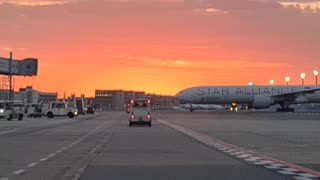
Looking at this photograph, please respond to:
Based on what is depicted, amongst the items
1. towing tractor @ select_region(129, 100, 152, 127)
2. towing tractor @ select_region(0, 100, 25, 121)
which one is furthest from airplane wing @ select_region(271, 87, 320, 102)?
towing tractor @ select_region(129, 100, 152, 127)

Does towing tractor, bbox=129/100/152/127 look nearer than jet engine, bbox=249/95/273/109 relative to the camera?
Yes

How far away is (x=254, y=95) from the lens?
10031cm

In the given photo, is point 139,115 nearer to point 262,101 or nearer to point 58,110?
point 58,110

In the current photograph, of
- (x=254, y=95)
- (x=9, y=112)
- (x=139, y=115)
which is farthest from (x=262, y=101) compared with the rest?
(x=139, y=115)

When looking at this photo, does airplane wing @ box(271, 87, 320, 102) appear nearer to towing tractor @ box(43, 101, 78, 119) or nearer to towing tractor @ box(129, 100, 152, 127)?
towing tractor @ box(43, 101, 78, 119)

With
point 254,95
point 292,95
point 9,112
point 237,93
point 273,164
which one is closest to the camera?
point 273,164

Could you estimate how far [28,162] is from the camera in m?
17.2

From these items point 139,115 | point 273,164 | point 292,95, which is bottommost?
point 273,164

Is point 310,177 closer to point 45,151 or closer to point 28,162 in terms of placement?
point 28,162

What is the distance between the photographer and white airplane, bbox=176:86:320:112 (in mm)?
98875

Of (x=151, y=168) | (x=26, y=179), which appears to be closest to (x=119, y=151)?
(x=151, y=168)

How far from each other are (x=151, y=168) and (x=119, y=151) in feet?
19.4

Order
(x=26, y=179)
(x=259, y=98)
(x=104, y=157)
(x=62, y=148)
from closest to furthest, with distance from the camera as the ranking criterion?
(x=26, y=179), (x=104, y=157), (x=62, y=148), (x=259, y=98)

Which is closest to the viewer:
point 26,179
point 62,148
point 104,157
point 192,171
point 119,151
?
point 26,179
